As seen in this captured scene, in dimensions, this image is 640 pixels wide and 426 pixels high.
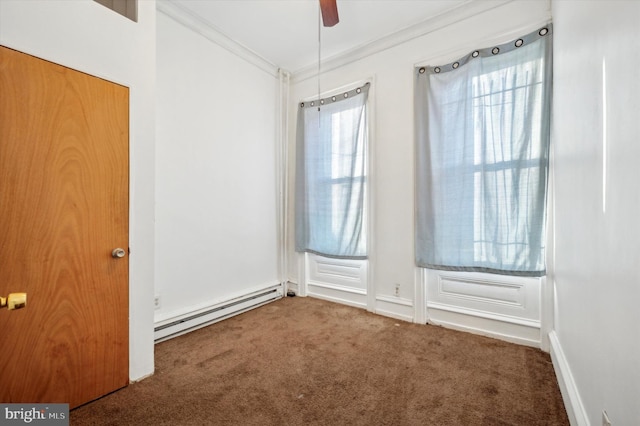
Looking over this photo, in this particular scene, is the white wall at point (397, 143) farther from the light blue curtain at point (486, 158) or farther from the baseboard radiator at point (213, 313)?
the baseboard radiator at point (213, 313)

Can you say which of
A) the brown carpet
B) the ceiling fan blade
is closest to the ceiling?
the ceiling fan blade

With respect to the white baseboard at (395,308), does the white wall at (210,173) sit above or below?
above

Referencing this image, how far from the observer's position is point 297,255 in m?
3.64

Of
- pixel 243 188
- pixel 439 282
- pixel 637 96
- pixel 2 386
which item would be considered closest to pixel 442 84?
pixel 439 282

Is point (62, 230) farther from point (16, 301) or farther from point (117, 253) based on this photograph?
point (16, 301)

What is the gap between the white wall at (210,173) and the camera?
8.11 ft

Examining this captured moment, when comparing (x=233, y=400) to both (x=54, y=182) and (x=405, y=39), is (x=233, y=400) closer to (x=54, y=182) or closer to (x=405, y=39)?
(x=54, y=182)

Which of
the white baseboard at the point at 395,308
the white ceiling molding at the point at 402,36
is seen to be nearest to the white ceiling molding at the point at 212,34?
the white ceiling molding at the point at 402,36

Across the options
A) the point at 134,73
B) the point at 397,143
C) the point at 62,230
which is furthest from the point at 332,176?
the point at 62,230

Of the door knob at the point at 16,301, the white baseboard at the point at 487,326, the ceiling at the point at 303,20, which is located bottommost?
the white baseboard at the point at 487,326

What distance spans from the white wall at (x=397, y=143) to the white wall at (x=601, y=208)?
0.98 metres

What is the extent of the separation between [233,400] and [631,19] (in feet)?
7.42

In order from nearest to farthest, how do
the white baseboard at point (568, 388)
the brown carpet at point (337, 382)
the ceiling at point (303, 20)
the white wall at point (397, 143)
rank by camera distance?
1. the white baseboard at point (568, 388)
2. the brown carpet at point (337, 382)
3. the ceiling at point (303, 20)
4. the white wall at point (397, 143)

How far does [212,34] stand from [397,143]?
7.00 ft
